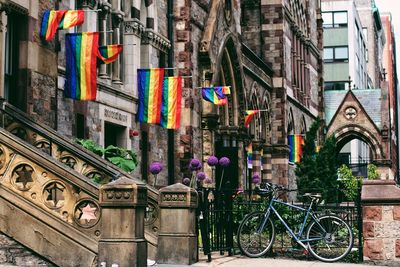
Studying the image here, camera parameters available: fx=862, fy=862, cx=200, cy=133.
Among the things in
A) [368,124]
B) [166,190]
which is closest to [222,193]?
[166,190]

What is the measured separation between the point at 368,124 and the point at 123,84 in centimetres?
5334

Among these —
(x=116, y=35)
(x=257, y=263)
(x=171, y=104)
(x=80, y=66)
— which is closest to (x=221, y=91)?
(x=171, y=104)

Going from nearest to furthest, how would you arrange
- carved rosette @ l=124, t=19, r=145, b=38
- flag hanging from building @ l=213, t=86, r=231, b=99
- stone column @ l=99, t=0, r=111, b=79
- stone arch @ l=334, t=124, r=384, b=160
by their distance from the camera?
1. stone column @ l=99, t=0, r=111, b=79
2. carved rosette @ l=124, t=19, r=145, b=38
3. flag hanging from building @ l=213, t=86, r=231, b=99
4. stone arch @ l=334, t=124, r=384, b=160

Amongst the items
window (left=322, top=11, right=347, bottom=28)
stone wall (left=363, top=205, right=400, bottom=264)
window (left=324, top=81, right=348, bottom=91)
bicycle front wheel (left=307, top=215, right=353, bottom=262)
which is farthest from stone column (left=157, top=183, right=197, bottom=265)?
window (left=322, top=11, right=347, bottom=28)

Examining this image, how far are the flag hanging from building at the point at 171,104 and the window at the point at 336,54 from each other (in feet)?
256

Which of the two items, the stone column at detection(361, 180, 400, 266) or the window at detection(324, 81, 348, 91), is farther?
the window at detection(324, 81, 348, 91)

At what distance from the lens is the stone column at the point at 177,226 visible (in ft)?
50.8

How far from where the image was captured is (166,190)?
1555 centimetres

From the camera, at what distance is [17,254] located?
1280 centimetres

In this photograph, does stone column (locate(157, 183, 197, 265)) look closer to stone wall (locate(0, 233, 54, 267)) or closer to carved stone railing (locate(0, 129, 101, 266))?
carved stone railing (locate(0, 129, 101, 266))

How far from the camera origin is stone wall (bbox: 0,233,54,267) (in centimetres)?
1277

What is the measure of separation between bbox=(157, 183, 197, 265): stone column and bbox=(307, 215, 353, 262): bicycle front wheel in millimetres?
3024

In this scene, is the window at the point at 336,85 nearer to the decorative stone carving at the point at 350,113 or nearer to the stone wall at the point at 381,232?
the decorative stone carving at the point at 350,113

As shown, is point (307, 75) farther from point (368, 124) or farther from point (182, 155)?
point (182, 155)
